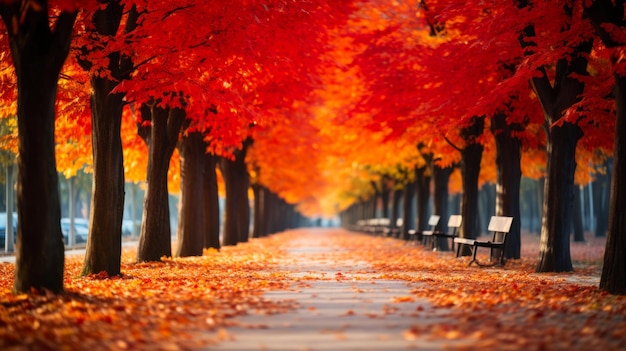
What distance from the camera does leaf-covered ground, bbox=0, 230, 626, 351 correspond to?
299 inches

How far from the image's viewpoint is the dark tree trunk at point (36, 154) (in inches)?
438

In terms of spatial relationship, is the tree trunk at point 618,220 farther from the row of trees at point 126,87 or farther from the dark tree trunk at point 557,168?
the row of trees at point 126,87

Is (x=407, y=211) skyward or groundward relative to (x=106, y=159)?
groundward

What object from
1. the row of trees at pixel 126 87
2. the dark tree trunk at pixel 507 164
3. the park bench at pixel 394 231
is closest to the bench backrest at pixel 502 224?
the dark tree trunk at pixel 507 164

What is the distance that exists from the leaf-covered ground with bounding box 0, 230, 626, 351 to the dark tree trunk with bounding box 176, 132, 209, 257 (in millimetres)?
7658

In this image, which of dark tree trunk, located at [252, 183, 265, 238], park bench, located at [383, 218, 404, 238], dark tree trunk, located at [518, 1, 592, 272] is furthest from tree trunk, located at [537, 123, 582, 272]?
dark tree trunk, located at [252, 183, 265, 238]

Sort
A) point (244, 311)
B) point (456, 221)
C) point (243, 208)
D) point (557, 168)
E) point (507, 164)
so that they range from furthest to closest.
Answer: point (243, 208) < point (456, 221) < point (507, 164) < point (557, 168) < point (244, 311)

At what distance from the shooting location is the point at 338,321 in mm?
8891

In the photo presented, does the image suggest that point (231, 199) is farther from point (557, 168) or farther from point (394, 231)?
point (557, 168)

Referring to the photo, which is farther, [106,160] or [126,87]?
[106,160]

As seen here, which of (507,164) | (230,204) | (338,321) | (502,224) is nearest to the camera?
(338,321)

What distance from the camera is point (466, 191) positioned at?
24828 millimetres

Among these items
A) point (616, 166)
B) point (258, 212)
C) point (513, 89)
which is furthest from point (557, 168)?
point (258, 212)

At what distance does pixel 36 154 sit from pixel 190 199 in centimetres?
1289
